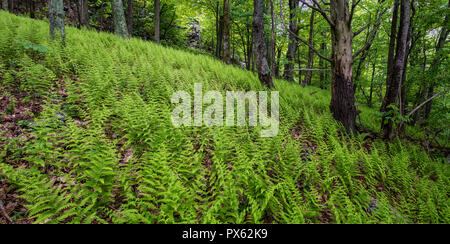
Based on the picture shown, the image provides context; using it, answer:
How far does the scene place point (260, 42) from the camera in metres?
6.40

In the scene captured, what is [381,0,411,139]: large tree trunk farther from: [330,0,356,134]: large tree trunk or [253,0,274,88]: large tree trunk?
[253,0,274,88]: large tree trunk

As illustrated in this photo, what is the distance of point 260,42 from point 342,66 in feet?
9.49

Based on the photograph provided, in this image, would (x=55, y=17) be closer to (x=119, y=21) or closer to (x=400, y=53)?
A: (x=119, y=21)

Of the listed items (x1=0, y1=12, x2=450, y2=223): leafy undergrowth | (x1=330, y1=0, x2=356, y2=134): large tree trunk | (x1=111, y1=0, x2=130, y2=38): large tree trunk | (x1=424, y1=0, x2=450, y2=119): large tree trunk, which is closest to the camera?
(x1=0, y1=12, x2=450, y2=223): leafy undergrowth

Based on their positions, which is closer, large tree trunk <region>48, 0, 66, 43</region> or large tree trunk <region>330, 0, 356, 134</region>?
large tree trunk <region>330, 0, 356, 134</region>

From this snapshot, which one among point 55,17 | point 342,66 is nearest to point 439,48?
point 342,66

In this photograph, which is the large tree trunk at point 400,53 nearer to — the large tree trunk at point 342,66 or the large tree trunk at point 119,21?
the large tree trunk at point 342,66

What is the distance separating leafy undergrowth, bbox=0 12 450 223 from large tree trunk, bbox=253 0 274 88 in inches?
46.0

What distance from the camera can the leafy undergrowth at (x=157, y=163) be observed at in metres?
2.05

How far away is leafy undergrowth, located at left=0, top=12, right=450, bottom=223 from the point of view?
2.05 metres

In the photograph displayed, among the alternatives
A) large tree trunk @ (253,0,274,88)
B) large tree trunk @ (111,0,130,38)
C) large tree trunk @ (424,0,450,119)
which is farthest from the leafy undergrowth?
large tree trunk @ (424,0,450,119)
